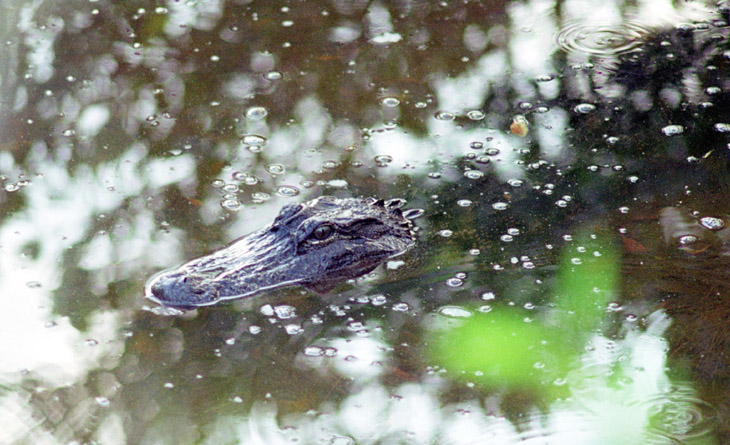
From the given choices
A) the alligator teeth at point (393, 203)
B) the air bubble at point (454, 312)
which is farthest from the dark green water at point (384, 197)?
the alligator teeth at point (393, 203)

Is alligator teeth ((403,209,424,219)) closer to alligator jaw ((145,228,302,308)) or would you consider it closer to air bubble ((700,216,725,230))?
alligator jaw ((145,228,302,308))

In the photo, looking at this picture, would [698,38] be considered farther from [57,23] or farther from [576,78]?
[57,23]

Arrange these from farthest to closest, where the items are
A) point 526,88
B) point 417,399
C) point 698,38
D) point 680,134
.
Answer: point 698,38 < point 526,88 < point 680,134 < point 417,399

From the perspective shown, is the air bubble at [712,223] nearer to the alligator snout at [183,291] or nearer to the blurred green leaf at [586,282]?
the blurred green leaf at [586,282]

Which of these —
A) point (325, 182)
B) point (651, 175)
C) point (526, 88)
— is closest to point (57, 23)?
point (325, 182)

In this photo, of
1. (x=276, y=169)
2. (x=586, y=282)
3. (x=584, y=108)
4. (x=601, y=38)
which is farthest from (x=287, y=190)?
(x=601, y=38)

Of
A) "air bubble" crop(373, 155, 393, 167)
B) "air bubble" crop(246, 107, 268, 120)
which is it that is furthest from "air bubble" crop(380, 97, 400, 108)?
"air bubble" crop(246, 107, 268, 120)
